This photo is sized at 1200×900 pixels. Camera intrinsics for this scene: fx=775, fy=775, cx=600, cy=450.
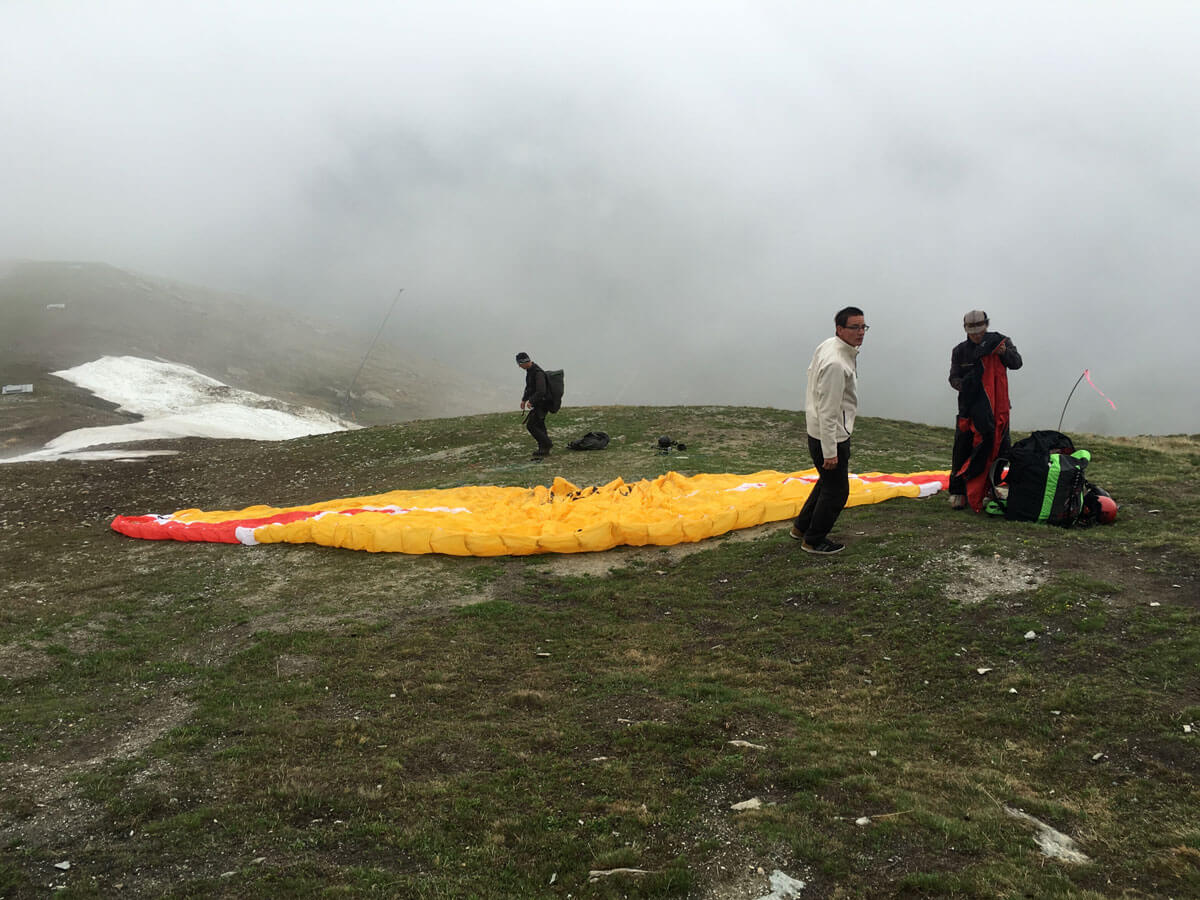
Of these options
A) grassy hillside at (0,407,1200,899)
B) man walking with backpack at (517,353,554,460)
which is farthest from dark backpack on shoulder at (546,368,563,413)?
grassy hillside at (0,407,1200,899)

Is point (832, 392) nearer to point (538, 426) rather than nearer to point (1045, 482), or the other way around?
point (1045, 482)

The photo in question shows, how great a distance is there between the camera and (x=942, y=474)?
1064 centimetres

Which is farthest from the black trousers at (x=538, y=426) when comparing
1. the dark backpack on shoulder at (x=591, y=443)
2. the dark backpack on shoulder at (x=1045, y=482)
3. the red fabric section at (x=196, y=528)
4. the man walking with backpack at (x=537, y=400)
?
the dark backpack on shoulder at (x=1045, y=482)

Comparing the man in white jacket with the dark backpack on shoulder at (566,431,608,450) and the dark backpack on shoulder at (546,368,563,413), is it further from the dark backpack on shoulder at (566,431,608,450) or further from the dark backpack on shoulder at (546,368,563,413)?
the dark backpack on shoulder at (566,431,608,450)

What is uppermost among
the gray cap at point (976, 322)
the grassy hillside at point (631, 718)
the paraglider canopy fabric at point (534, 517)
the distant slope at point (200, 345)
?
the distant slope at point (200, 345)

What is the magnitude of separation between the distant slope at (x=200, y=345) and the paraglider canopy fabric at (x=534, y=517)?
28.0 metres

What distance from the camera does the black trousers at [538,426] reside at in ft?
50.5

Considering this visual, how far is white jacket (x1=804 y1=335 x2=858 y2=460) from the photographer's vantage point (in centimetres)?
699

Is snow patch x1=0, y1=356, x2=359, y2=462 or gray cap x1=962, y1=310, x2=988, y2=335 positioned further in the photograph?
snow patch x1=0, y1=356, x2=359, y2=462

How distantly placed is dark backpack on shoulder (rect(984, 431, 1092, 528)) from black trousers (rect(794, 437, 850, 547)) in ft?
6.06

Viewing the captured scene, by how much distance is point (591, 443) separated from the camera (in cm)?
1627

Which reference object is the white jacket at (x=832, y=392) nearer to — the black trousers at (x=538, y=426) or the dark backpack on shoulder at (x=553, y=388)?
the dark backpack on shoulder at (x=553, y=388)

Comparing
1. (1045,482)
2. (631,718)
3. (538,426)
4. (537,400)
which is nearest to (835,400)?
(1045,482)

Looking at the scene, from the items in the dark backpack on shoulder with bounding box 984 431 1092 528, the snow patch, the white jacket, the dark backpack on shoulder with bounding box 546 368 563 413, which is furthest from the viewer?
the snow patch
